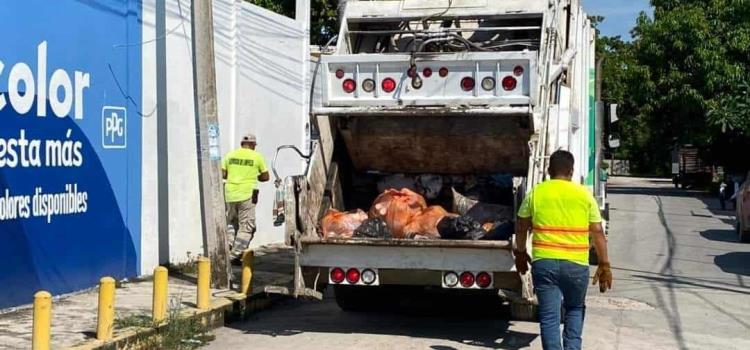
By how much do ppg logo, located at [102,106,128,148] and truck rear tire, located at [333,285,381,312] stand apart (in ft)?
9.47

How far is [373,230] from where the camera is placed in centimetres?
895

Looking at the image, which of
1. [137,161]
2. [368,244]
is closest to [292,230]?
[368,244]

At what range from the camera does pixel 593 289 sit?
1268 centimetres

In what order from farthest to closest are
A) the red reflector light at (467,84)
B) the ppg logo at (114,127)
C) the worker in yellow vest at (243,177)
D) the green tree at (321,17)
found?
the green tree at (321,17) → the worker in yellow vest at (243,177) → the ppg logo at (114,127) → the red reflector light at (467,84)

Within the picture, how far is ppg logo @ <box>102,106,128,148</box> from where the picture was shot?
35.2 ft

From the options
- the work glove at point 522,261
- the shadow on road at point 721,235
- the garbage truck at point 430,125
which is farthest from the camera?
the shadow on road at point 721,235

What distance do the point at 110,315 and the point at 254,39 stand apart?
8.33m

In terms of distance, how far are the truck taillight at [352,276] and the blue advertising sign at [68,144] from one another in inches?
117

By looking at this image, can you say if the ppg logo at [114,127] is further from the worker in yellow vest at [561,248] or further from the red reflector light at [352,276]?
the worker in yellow vest at [561,248]

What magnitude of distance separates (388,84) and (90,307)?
11.2 ft

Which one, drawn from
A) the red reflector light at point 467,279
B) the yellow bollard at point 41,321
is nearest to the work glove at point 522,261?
the red reflector light at point 467,279

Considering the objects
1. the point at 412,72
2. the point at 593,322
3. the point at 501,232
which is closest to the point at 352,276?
the point at 501,232

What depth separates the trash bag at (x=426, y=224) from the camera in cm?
895

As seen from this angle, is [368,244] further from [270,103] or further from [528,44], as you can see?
[270,103]
